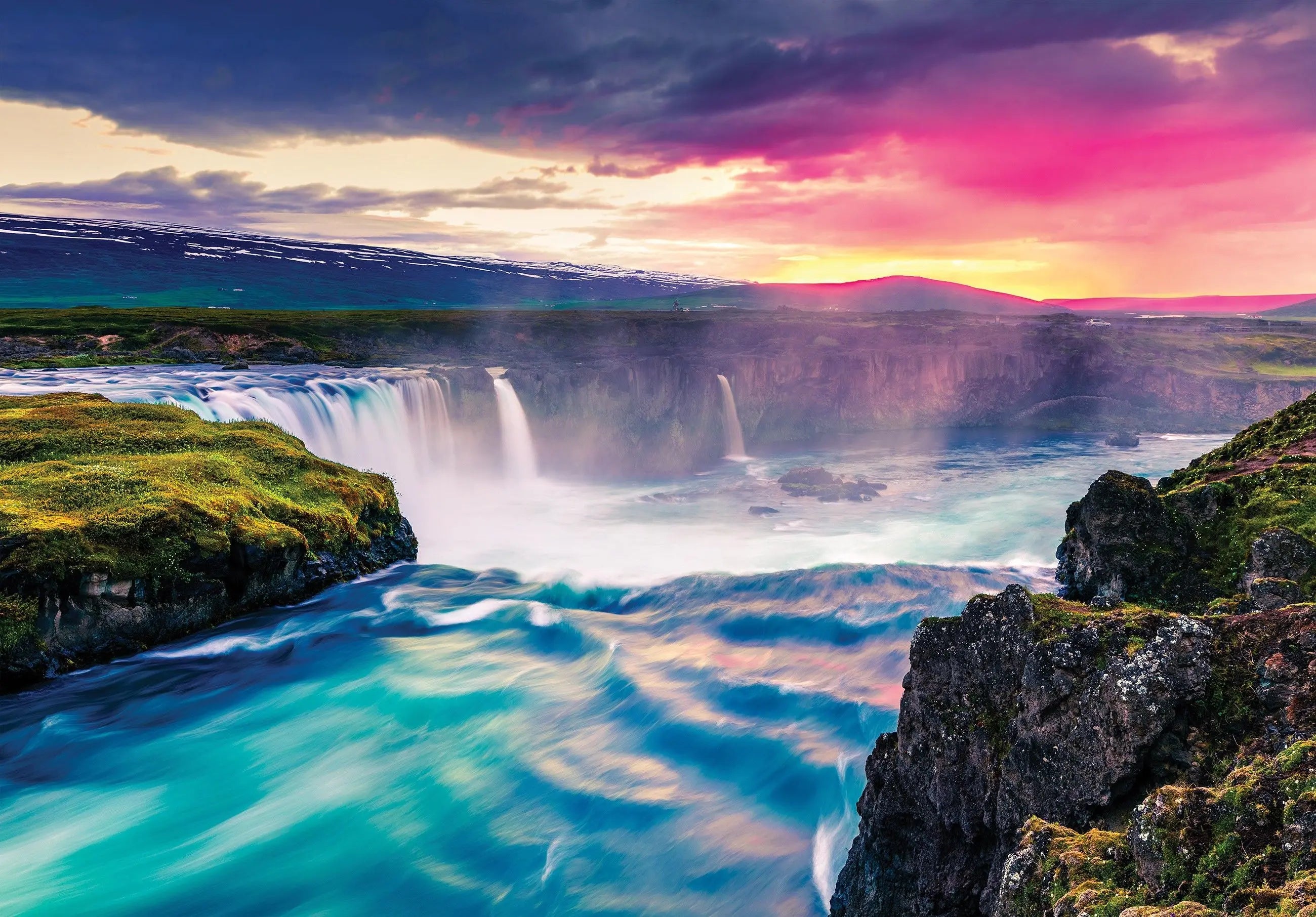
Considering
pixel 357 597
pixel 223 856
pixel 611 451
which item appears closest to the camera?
pixel 223 856

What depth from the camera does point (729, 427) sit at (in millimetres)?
71438

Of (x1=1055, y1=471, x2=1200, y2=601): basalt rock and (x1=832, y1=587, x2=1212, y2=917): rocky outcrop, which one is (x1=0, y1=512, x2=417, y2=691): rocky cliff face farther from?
(x1=1055, y1=471, x2=1200, y2=601): basalt rock

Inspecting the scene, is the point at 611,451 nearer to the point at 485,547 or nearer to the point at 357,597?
the point at 485,547

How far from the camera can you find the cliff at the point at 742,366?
209ft

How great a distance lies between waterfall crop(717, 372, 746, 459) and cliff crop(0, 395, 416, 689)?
43.3m

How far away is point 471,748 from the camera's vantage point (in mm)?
17734

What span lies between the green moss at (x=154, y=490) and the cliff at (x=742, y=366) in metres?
30.9

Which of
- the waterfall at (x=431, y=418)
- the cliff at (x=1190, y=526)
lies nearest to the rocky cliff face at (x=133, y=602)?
the cliff at (x=1190, y=526)

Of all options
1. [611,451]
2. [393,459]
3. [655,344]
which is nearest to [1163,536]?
[393,459]

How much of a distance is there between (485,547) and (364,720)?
17.3 metres

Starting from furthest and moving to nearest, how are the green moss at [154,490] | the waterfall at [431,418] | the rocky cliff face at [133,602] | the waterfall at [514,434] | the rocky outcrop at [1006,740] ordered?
1. the waterfall at [514,434]
2. the waterfall at [431,418]
3. the green moss at [154,490]
4. the rocky cliff face at [133,602]
5. the rocky outcrop at [1006,740]

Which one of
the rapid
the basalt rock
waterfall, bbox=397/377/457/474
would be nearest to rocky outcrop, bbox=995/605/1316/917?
the basalt rock

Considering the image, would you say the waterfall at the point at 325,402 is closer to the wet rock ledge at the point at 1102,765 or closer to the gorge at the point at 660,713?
the gorge at the point at 660,713

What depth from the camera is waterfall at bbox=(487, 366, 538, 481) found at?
56094 millimetres
